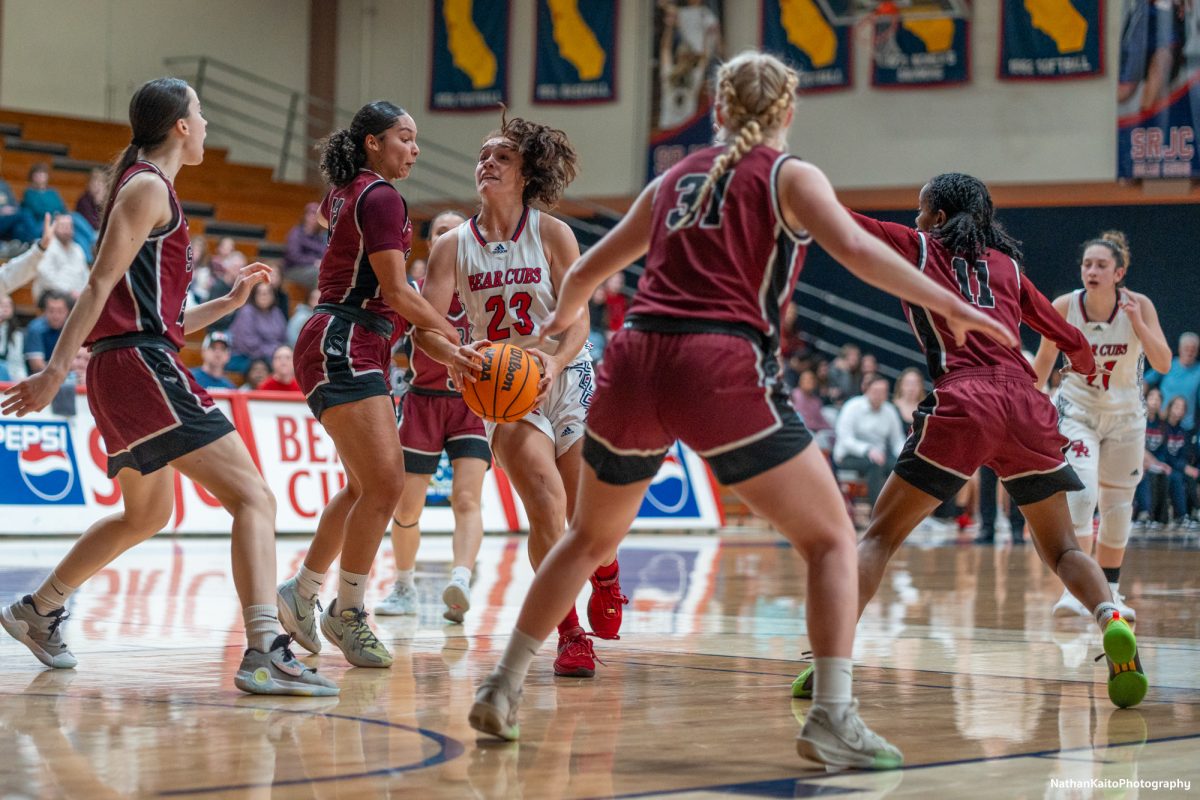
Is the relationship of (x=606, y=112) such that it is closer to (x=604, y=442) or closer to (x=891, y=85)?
(x=891, y=85)

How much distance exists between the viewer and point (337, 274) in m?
5.98

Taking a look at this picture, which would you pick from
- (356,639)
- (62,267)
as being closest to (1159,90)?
(62,267)

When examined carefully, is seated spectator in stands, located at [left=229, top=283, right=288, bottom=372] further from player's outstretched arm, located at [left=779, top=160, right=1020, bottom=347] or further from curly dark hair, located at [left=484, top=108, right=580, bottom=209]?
player's outstretched arm, located at [left=779, top=160, right=1020, bottom=347]

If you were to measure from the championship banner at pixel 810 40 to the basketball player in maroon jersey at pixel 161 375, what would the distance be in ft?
55.5

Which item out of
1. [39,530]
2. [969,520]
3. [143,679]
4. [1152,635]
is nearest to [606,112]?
[969,520]

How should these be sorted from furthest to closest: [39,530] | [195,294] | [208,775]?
[195,294], [39,530], [208,775]

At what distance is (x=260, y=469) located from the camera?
14.1 meters

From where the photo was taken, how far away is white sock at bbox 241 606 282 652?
17.1 ft

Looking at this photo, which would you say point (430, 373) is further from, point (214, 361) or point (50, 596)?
point (214, 361)

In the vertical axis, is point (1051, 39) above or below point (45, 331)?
above

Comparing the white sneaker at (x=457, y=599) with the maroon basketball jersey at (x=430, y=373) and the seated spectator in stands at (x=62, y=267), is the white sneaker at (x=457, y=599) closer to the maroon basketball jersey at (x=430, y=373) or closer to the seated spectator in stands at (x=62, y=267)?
the maroon basketball jersey at (x=430, y=373)

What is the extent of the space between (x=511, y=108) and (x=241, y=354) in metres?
8.68

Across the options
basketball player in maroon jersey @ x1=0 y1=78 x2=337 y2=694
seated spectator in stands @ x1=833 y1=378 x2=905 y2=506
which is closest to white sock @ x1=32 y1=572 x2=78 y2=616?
basketball player in maroon jersey @ x1=0 y1=78 x2=337 y2=694

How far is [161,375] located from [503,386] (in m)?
1.14
